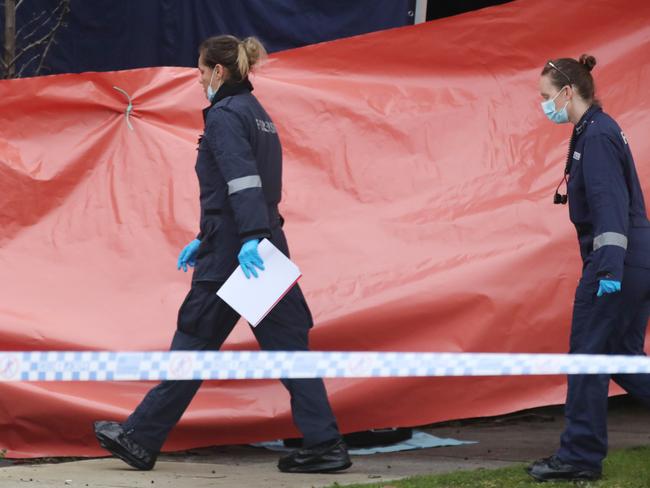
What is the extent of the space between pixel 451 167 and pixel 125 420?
6.19ft

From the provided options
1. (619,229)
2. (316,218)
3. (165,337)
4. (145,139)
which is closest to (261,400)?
(165,337)

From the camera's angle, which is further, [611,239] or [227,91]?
[227,91]

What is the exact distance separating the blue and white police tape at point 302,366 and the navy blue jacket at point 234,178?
1.51 ft

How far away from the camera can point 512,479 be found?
4.87m

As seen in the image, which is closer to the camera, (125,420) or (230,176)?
(230,176)

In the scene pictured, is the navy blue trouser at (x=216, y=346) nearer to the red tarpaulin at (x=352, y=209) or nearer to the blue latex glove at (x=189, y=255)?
the blue latex glove at (x=189, y=255)

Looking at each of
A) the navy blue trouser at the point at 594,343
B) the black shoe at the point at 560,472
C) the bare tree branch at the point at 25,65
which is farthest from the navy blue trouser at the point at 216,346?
the bare tree branch at the point at 25,65

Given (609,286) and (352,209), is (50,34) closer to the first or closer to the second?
(352,209)

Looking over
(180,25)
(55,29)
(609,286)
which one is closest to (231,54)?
(609,286)

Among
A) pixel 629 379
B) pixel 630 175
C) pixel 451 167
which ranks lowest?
pixel 629 379

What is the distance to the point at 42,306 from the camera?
555cm

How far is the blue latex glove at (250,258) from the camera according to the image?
15.4 ft

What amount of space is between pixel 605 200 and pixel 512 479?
1173mm

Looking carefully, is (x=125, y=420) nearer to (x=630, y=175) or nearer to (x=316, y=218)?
(x=316, y=218)
